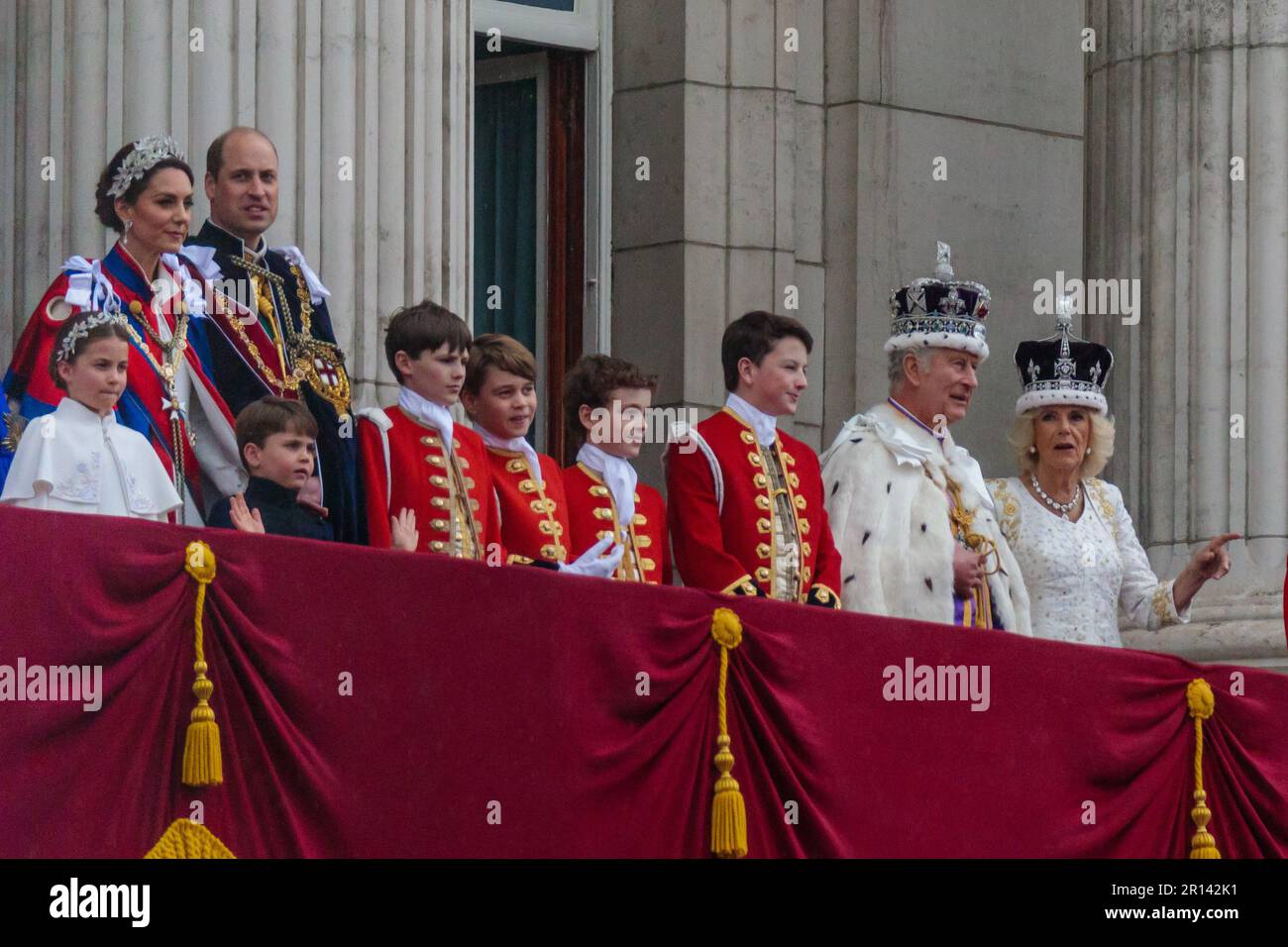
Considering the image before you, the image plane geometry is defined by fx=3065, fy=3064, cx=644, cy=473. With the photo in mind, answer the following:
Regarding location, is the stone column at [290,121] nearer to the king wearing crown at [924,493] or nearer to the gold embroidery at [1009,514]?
the king wearing crown at [924,493]

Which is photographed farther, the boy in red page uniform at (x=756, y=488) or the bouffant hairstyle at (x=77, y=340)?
the boy in red page uniform at (x=756, y=488)

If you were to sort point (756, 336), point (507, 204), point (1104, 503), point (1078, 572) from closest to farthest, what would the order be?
point (756, 336) < point (1078, 572) < point (1104, 503) < point (507, 204)

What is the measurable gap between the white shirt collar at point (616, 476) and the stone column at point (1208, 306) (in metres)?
4.42

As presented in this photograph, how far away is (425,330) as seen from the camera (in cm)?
925

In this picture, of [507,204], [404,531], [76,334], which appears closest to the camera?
[76,334]

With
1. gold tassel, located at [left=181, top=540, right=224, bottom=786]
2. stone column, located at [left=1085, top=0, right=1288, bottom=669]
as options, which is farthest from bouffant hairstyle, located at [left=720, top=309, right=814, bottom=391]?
stone column, located at [left=1085, top=0, right=1288, bottom=669]

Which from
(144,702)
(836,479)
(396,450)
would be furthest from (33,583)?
(836,479)

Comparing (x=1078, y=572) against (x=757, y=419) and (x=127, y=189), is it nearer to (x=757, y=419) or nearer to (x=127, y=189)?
(x=757, y=419)

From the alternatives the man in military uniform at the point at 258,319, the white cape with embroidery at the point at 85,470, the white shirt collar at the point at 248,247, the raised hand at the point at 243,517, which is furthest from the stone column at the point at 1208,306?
the white cape with embroidery at the point at 85,470

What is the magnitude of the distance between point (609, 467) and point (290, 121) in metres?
1.59

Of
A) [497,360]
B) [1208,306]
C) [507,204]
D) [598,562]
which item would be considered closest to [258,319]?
[497,360]

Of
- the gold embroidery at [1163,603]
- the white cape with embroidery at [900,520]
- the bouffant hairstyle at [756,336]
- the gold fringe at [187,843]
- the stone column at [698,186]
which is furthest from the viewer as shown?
the stone column at [698,186]

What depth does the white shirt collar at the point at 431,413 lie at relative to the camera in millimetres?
9305

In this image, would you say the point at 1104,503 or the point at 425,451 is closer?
the point at 425,451
